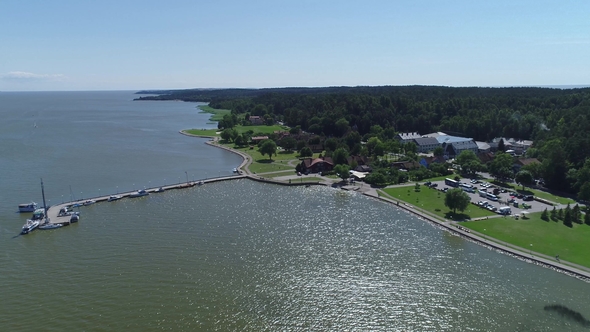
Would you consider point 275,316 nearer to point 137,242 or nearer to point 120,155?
point 137,242

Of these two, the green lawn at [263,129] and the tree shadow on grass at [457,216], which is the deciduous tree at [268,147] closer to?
the tree shadow on grass at [457,216]

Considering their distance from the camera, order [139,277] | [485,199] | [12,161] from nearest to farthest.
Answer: [139,277] → [485,199] → [12,161]

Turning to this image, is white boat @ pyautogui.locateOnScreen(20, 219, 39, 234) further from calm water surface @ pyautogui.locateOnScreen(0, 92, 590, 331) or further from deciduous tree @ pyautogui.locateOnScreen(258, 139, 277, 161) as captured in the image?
deciduous tree @ pyautogui.locateOnScreen(258, 139, 277, 161)

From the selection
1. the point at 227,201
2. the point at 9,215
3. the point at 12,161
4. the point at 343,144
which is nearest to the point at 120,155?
the point at 12,161

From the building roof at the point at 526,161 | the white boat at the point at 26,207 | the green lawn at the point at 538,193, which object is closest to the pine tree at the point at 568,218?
the green lawn at the point at 538,193

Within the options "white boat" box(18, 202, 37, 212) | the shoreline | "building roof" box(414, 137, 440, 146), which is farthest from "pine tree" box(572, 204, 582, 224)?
"white boat" box(18, 202, 37, 212)

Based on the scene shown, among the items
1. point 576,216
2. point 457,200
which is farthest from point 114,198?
point 576,216
